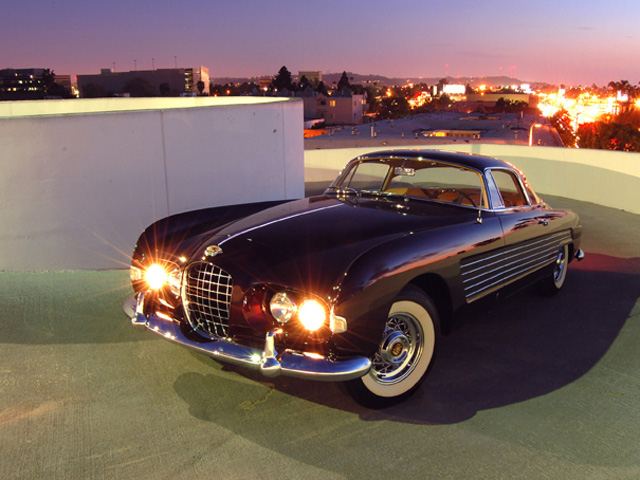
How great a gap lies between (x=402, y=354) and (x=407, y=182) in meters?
1.90

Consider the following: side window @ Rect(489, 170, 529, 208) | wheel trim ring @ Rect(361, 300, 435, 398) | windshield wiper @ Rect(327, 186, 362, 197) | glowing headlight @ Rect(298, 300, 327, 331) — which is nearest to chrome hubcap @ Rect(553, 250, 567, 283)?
side window @ Rect(489, 170, 529, 208)

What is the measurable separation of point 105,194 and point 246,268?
11.8ft

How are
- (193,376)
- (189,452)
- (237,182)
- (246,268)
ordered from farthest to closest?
(237,182), (193,376), (246,268), (189,452)

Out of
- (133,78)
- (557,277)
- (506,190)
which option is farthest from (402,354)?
(133,78)

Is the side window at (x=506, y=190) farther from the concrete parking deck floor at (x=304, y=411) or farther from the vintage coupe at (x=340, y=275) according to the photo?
the concrete parking deck floor at (x=304, y=411)

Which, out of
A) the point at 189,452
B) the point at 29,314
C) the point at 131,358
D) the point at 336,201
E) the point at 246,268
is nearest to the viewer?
the point at 189,452

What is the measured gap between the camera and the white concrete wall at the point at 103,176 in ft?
19.2

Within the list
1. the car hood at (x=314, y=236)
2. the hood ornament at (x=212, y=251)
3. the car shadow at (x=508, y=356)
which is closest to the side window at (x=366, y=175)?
the car hood at (x=314, y=236)

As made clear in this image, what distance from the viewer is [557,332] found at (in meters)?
4.80

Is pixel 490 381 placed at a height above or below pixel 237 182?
below

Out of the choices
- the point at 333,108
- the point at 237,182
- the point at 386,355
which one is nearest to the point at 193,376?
the point at 386,355

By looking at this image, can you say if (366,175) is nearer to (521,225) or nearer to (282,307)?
(521,225)

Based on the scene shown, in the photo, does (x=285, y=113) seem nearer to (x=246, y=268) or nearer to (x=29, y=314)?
(x=29, y=314)

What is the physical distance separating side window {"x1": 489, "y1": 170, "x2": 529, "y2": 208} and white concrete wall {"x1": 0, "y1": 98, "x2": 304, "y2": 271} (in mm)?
3785
